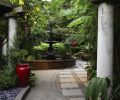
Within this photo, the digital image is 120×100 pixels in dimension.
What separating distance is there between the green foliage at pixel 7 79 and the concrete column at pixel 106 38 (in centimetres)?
372

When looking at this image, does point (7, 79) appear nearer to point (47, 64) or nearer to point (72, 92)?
point (72, 92)

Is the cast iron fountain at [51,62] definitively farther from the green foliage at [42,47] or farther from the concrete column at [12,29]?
the concrete column at [12,29]

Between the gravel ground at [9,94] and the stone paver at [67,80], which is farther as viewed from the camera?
the stone paver at [67,80]

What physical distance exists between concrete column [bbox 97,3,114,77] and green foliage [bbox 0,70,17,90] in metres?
3.72

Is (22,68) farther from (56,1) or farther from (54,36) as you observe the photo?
(54,36)

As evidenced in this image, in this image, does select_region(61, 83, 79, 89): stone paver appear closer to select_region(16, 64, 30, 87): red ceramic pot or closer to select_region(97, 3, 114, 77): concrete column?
select_region(16, 64, 30, 87): red ceramic pot

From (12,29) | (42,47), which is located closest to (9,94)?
(12,29)

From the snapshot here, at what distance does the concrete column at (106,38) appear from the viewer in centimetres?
671

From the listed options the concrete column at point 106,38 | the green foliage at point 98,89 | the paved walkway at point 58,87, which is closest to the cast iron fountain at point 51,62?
the paved walkway at point 58,87

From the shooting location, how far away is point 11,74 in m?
9.93

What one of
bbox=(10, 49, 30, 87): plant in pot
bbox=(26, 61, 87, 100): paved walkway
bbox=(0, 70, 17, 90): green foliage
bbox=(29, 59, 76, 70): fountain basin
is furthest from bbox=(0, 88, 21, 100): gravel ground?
bbox=(29, 59, 76, 70): fountain basin

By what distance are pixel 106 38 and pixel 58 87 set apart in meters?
4.12

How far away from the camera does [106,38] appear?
673 centimetres

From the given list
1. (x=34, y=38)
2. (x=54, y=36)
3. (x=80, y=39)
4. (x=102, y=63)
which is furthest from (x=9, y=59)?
(x=54, y=36)
